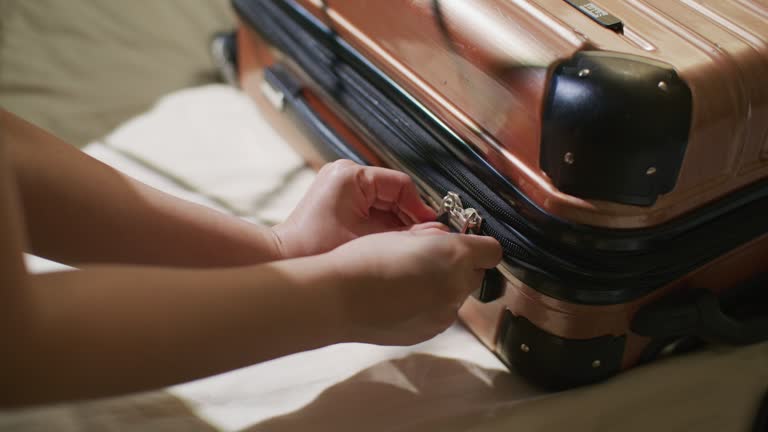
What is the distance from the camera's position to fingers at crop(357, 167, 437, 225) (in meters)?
0.61

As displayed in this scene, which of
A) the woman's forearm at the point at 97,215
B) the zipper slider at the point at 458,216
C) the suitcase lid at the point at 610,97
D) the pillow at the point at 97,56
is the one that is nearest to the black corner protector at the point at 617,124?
the suitcase lid at the point at 610,97

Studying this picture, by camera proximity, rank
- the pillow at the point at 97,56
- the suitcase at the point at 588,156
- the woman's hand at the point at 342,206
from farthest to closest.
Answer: the pillow at the point at 97,56 → the woman's hand at the point at 342,206 → the suitcase at the point at 588,156

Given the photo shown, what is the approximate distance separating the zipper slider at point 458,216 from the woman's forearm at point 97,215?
0.18 m

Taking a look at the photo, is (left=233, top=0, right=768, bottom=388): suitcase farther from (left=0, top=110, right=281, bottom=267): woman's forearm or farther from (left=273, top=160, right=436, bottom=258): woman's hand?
(left=0, top=110, right=281, bottom=267): woman's forearm

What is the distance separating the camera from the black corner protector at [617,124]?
0.46 meters

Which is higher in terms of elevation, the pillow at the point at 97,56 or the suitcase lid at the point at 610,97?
the suitcase lid at the point at 610,97

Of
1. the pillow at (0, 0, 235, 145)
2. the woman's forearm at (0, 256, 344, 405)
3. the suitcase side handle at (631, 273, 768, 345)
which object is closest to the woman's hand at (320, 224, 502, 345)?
the woman's forearm at (0, 256, 344, 405)

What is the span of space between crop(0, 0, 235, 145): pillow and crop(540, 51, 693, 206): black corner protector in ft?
2.14

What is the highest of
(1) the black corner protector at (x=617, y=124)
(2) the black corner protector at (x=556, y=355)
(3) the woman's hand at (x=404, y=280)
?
(1) the black corner protector at (x=617, y=124)

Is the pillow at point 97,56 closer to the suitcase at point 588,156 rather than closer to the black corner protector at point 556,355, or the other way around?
the suitcase at point 588,156

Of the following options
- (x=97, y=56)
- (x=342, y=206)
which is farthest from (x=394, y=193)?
(x=97, y=56)

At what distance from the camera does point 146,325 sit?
0.40 metres

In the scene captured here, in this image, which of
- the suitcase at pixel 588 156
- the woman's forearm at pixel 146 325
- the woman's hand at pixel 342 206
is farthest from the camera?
the woman's hand at pixel 342 206

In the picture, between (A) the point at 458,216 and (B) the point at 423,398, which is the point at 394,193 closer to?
(A) the point at 458,216
